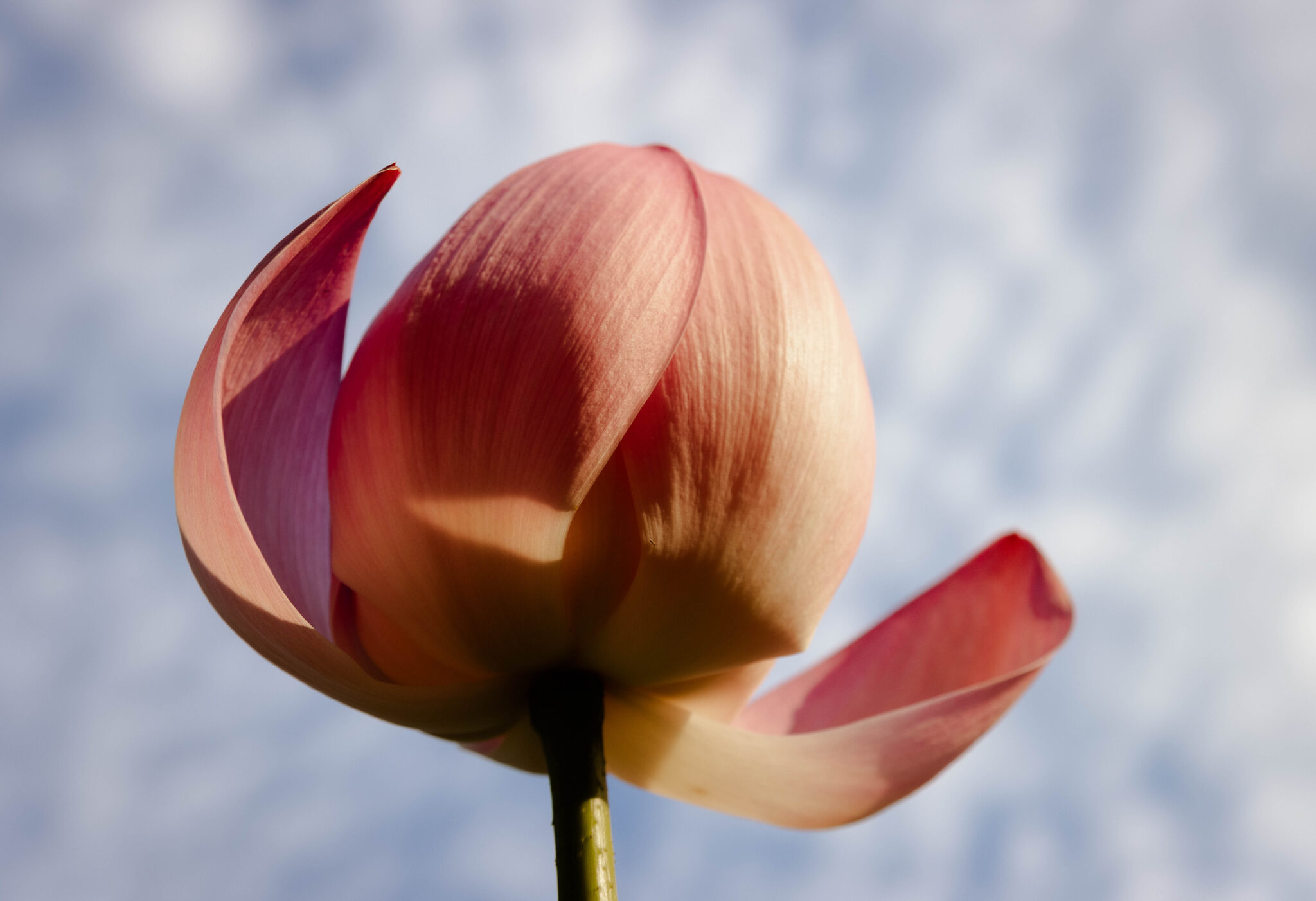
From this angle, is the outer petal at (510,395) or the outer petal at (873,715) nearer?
the outer petal at (510,395)

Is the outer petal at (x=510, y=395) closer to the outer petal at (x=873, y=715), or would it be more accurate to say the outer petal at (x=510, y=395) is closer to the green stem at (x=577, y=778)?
the green stem at (x=577, y=778)

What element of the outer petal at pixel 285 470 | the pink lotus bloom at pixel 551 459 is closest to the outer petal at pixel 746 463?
the pink lotus bloom at pixel 551 459

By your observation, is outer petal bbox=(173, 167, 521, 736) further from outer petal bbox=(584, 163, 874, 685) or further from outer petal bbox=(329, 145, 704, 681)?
outer petal bbox=(584, 163, 874, 685)

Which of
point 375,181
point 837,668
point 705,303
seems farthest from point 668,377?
point 837,668

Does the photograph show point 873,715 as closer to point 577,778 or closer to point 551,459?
point 577,778

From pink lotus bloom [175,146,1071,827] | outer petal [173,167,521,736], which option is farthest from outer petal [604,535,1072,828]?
outer petal [173,167,521,736]

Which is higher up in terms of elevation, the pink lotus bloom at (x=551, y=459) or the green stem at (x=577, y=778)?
the pink lotus bloom at (x=551, y=459)
